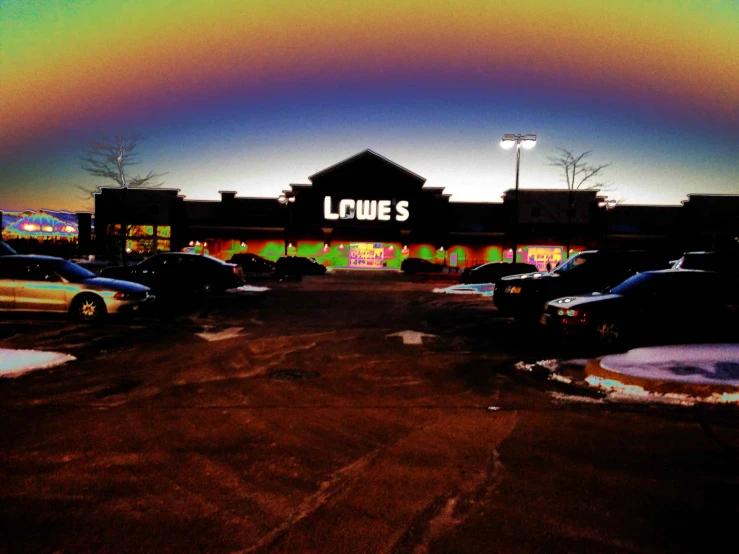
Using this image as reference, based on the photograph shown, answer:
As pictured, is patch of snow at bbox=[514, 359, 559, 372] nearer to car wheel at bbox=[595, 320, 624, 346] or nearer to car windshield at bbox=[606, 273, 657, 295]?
car wheel at bbox=[595, 320, 624, 346]

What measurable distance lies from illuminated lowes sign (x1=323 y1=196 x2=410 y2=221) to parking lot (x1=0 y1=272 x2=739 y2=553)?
142ft

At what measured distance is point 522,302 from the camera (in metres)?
14.9

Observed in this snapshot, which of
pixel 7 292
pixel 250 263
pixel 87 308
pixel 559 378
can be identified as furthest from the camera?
pixel 250 263

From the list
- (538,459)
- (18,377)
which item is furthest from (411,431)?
(18,377)

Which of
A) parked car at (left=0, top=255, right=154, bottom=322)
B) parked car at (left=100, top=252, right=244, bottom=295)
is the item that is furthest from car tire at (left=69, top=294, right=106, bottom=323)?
parked car at (left=100, top=252, right=244, bottom=295)

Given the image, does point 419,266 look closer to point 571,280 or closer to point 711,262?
point 711,262

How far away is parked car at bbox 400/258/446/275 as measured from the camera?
45.6 meters

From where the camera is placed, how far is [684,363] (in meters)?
8.16

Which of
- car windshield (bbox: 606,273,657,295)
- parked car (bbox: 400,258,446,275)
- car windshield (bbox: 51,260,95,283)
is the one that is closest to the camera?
car windshield (bbox: 606,273,657,295)

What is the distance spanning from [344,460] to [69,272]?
36.7 ft

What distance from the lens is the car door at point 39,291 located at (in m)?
12.8

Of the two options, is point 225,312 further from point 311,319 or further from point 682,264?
point 682,264

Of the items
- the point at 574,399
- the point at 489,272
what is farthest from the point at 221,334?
the point at 489,272

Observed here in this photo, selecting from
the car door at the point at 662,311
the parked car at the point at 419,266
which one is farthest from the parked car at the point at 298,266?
the car door at the point at 662,311
